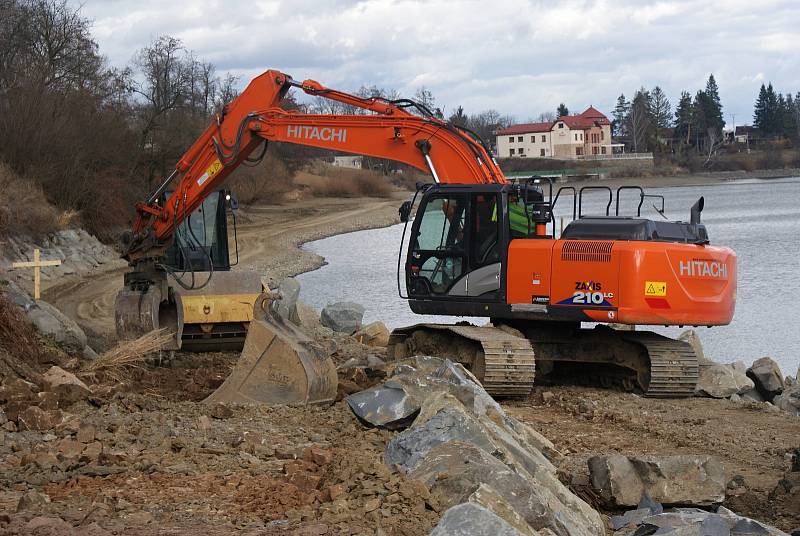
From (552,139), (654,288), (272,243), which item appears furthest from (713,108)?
(654,288)

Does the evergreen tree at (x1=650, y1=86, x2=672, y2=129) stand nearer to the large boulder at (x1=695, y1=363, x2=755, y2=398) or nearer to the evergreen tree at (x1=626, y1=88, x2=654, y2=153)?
the evergreen tree at (x1=626, y1=88, x2=654, y2=153)

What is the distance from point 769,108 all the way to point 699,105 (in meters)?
9.09

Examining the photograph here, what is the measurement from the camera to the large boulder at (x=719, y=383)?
1252cm

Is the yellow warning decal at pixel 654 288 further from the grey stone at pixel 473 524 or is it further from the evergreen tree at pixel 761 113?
the evergreen tree at pixel 761 113

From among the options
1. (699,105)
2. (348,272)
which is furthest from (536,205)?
(699,105)

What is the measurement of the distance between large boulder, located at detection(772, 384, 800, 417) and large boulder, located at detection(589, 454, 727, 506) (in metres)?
5.91

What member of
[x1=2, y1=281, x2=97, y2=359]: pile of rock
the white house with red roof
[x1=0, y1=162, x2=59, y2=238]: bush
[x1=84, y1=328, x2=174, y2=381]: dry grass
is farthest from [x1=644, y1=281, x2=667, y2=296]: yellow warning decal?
the white house with red roof

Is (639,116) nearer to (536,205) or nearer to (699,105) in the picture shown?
(699,105)

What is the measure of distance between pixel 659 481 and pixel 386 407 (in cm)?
218

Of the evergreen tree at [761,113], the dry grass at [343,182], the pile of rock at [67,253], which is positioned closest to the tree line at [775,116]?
the evergreen tree at [761,113]

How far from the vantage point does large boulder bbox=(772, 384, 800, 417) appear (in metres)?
13.1

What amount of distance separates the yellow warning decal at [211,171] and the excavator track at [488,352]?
2.93 m

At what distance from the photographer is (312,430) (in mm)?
8609

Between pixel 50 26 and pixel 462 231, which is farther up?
pixel 50 26
